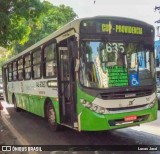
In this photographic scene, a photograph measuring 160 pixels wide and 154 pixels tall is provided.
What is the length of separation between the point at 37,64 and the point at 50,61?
1627 millimetres

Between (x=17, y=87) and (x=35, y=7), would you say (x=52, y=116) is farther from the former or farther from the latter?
(x=35, y=7)

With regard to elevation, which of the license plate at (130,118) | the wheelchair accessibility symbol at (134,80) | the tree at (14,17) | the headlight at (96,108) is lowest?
the license plate at (130,118)

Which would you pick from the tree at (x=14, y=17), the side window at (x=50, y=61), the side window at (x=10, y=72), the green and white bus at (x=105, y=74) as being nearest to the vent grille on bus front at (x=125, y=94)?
the green and white bus at (x=105, y=74)

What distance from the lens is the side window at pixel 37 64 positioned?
11.4m

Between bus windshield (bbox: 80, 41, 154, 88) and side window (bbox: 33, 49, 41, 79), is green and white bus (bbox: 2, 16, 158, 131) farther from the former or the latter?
side window (bbox: 33, 49, 41, 79)

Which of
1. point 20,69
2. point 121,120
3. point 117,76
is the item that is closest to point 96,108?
point 121,120

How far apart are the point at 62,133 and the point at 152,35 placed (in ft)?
12.4

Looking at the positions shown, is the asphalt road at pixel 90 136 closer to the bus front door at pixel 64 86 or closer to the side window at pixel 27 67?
the bus front door at pixel 64 86

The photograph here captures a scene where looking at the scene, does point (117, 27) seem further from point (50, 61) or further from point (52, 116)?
point (52, 116)

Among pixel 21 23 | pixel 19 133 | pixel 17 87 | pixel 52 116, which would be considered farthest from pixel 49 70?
pixel 21 23

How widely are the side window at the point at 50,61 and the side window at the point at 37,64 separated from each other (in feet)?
2.11

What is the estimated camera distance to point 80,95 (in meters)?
7.96

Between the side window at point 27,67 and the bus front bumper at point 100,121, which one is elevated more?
the side window at point 27,67

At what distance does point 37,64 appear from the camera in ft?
38.3
